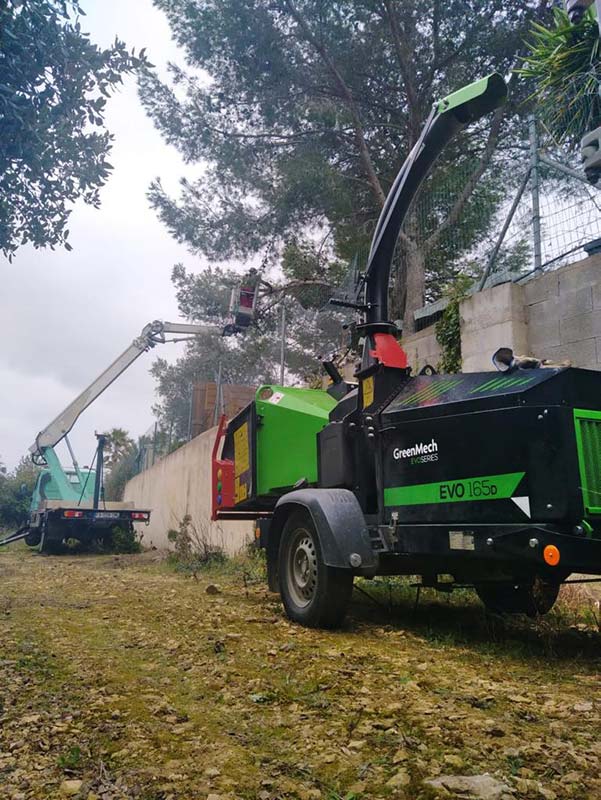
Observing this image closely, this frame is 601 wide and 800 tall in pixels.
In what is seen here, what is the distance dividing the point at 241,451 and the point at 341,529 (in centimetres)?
270

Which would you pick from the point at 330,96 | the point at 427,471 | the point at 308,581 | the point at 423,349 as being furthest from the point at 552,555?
the point at 330,96

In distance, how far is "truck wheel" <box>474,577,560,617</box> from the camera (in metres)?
5.09

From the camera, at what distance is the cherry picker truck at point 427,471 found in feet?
12.1

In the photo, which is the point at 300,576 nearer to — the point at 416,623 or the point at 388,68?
the point at 416,623

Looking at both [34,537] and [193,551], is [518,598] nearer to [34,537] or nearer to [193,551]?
[193,551]

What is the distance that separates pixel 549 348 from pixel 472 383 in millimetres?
3138

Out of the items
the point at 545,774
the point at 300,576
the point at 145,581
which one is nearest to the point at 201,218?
the point at 145,581

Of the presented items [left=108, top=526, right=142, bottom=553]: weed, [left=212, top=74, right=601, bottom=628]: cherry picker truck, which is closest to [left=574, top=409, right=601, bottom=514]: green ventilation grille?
[left=212, top=74, right=601, bottom=628]: cherry picker truck

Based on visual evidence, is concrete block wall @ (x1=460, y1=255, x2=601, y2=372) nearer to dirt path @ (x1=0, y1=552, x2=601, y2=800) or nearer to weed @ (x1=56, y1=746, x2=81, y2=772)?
dirt path @ (x1=0, y1=552, x2=601, y2=800)

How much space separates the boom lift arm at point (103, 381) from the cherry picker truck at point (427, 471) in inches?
534

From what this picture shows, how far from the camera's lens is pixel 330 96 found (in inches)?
508

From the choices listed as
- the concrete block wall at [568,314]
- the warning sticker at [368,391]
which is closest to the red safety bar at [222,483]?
the warning sticker at [368,391]

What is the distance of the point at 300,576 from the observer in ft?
17.5

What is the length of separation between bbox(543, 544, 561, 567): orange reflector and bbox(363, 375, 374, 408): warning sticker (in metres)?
1.88
